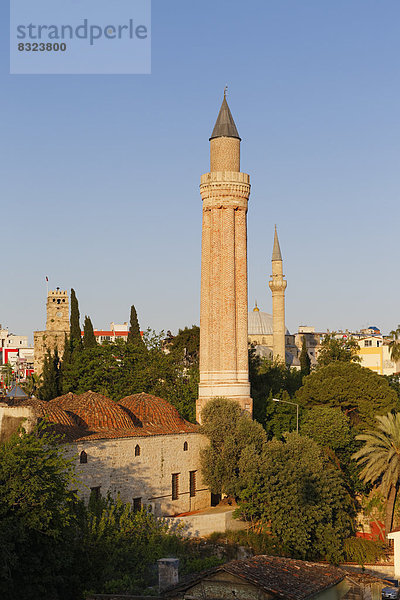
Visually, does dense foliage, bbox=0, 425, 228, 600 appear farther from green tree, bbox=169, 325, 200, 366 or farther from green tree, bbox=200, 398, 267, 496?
green tree, bbox=169, 325, 200, 366

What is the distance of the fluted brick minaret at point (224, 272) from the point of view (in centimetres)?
4531

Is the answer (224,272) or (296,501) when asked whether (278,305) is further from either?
(296,501)

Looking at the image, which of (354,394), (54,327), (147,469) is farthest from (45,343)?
(147,469)

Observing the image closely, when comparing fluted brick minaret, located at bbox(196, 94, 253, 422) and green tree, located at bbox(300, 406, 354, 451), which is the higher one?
fluted brick minaret, located at bbox(196, 94, 253, 422)

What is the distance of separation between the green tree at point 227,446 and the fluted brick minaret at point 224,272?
220 centimetres

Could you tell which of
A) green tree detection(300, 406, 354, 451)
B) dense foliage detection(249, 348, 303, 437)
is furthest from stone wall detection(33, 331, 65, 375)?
green tree detection(300, 406, 354, 451)

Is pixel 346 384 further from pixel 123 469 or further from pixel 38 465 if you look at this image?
pixel 38 465

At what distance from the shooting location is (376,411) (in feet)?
163

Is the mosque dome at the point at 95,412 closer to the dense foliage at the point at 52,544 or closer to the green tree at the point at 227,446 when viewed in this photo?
the green tree at the point at 227,446

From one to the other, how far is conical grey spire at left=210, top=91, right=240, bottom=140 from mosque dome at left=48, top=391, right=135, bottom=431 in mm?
17701

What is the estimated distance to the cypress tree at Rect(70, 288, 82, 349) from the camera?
218 feet

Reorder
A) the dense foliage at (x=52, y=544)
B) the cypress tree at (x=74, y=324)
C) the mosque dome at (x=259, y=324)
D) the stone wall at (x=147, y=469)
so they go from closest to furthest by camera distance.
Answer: the dense foliage at (x=52, y=544)
the stone wall at (x=147, y=469)
the cypress tree at (x=74, y=324)
the mosque dome at (x=259, y=324)

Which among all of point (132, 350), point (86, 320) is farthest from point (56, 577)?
point (86, 320)

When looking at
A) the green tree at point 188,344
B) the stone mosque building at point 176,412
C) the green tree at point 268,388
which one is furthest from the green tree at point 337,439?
the green tree at point 188,344
